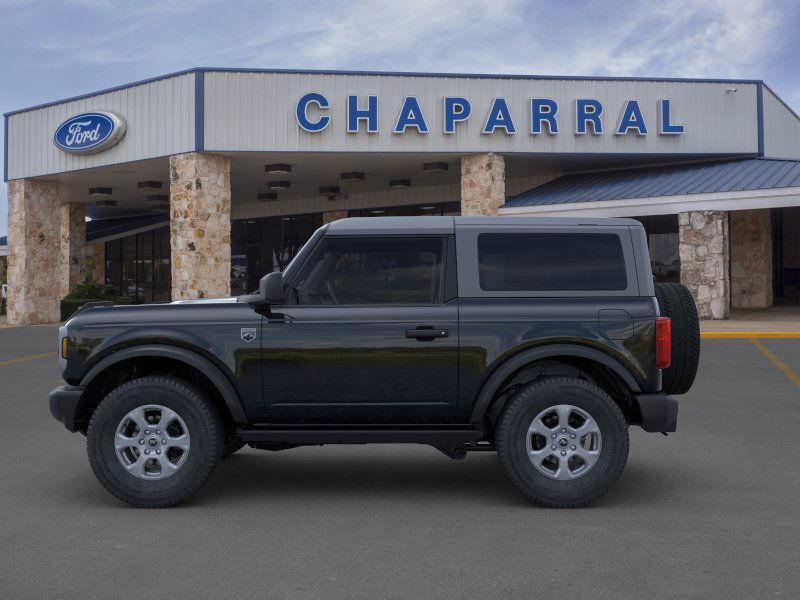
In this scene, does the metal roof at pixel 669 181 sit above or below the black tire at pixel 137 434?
above

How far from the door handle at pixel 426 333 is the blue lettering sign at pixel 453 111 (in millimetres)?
19951

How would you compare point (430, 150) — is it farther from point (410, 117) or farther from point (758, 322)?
point (758, 322)

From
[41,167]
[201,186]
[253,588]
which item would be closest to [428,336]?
[253,588]

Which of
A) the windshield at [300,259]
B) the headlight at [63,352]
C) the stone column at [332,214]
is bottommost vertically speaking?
the headlight at [63,352]


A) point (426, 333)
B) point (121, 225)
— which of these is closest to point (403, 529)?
→ point (426, 333)

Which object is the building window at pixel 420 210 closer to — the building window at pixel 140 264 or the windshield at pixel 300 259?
the building window at pixel 140 264

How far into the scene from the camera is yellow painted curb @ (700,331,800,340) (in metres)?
20.1

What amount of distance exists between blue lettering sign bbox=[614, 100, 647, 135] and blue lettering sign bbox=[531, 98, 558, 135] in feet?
6.51

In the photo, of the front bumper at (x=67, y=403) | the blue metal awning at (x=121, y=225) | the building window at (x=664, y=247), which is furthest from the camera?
the blue metal awning at (x=121, y=225)

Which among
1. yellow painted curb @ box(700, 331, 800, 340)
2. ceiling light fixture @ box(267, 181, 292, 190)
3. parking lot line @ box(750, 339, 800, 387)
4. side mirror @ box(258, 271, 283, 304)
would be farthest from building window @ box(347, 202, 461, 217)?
side mirror @ box(258, 271, 283, 304)

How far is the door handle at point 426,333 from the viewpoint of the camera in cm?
576

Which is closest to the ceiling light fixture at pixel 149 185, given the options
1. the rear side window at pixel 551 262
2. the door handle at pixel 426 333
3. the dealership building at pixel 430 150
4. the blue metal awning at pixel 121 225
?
the dealership building at pixel 430 150

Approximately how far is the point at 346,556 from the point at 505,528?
107cm

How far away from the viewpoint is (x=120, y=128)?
25984mm
